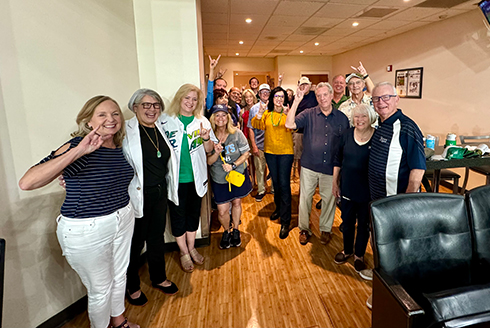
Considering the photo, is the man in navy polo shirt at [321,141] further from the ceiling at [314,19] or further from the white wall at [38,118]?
the ceiling at [314,19]

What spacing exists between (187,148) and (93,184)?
0.95m

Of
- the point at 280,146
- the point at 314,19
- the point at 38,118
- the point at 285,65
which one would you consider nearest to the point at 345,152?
the point at 280,146

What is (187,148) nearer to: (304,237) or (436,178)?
(304,237)

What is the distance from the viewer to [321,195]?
9.27 ft

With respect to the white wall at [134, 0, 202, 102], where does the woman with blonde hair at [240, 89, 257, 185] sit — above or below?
below

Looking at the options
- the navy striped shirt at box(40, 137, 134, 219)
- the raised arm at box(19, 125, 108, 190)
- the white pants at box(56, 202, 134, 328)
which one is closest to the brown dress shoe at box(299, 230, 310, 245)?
the white pants at box(56, 202, 134, 328)

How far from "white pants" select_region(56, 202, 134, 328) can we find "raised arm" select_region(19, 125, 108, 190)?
0.92 ft

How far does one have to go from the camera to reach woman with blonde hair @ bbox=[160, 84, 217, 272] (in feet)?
7.35

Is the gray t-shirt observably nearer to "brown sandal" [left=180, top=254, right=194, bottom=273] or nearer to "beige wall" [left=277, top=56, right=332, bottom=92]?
"brown sandal" [left=180, top=254, right=194, bottom=273]

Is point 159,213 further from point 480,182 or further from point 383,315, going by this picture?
point 480,182

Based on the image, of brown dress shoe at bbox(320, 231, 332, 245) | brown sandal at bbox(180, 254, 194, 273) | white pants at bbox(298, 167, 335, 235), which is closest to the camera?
brown sandal at bbox(180, 254, 194, 273)

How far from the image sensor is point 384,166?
6.25 ft

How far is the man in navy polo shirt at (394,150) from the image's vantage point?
1.82 meters

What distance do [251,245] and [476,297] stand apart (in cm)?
207
